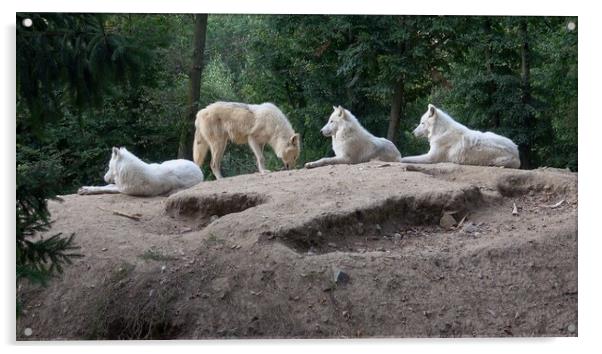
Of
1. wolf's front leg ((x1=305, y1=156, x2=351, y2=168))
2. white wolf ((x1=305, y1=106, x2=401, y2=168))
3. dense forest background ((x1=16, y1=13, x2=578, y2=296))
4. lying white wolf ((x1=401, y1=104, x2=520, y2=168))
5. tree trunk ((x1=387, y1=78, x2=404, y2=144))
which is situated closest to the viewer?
dense forest background ((x1=16, y1=13, x2=578, y2=296))

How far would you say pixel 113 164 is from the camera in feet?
20.0

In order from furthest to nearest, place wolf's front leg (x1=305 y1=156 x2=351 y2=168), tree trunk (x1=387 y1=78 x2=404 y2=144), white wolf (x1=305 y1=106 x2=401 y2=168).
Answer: wolf's front leg (x1=305 y1=156 x2=351 y2=168), white wolf (x1=305 y1=106 x2=401 y2=168), tree trunk (x1=387 y1=78 x2=404 y2=144)

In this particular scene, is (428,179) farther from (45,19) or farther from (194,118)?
(45,19)

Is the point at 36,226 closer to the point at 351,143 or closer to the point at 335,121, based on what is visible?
the point at 335,121

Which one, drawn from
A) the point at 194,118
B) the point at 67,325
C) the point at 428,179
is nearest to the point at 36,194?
the point at 67,325

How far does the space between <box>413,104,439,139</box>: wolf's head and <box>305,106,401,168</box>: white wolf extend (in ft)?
0.97

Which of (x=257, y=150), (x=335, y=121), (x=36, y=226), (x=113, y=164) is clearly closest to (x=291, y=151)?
(x=257, y=150)

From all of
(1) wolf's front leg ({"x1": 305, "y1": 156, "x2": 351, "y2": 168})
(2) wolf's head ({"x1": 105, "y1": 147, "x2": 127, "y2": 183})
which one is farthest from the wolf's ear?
(2) wolf's head ({"x1": 105, "y1": 147, "x2": 127, "y2": 183})

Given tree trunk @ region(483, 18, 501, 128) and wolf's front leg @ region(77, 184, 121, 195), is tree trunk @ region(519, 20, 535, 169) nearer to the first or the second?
tree trunk @ region(483, 18, 501, 128)

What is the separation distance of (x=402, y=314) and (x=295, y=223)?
3.51 ft

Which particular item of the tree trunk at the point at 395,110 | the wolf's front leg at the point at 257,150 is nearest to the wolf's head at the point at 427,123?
the tree trunk at the point at 395,110

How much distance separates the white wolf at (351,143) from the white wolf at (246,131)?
0.32 metres

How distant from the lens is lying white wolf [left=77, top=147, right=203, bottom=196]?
6234mm

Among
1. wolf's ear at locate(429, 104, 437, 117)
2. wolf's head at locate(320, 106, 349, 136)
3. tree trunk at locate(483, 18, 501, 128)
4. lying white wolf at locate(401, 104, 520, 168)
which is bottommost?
lying white wolf at locate(401, 104, 520, 168)
